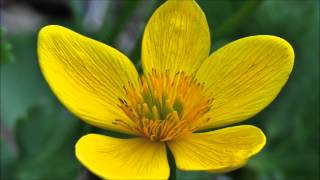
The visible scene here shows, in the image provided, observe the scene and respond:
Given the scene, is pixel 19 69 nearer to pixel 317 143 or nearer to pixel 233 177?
pixel 233 177

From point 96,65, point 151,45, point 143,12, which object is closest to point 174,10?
point 151,45

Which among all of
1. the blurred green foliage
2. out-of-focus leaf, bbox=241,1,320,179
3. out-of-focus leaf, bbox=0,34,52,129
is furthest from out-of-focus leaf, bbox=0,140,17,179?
out-of-focus leaf, bbox=241,1,320,179

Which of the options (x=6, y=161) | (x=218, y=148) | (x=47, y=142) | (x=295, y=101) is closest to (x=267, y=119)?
(x=295, y=101)

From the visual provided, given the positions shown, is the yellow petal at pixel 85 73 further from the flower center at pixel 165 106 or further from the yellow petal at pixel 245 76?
the yellow petal at pixel 245 76

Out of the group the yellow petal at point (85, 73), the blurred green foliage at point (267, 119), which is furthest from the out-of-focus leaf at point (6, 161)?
the yellow petal at point (85, 73)

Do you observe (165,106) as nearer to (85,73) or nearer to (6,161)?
(85,73)

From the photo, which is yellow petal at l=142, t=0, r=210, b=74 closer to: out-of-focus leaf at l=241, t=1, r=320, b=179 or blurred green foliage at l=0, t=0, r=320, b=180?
blurred green foliage at l=0, t=0, r=320, b=180

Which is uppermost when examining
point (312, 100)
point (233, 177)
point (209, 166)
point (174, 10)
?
point (174, 10)
